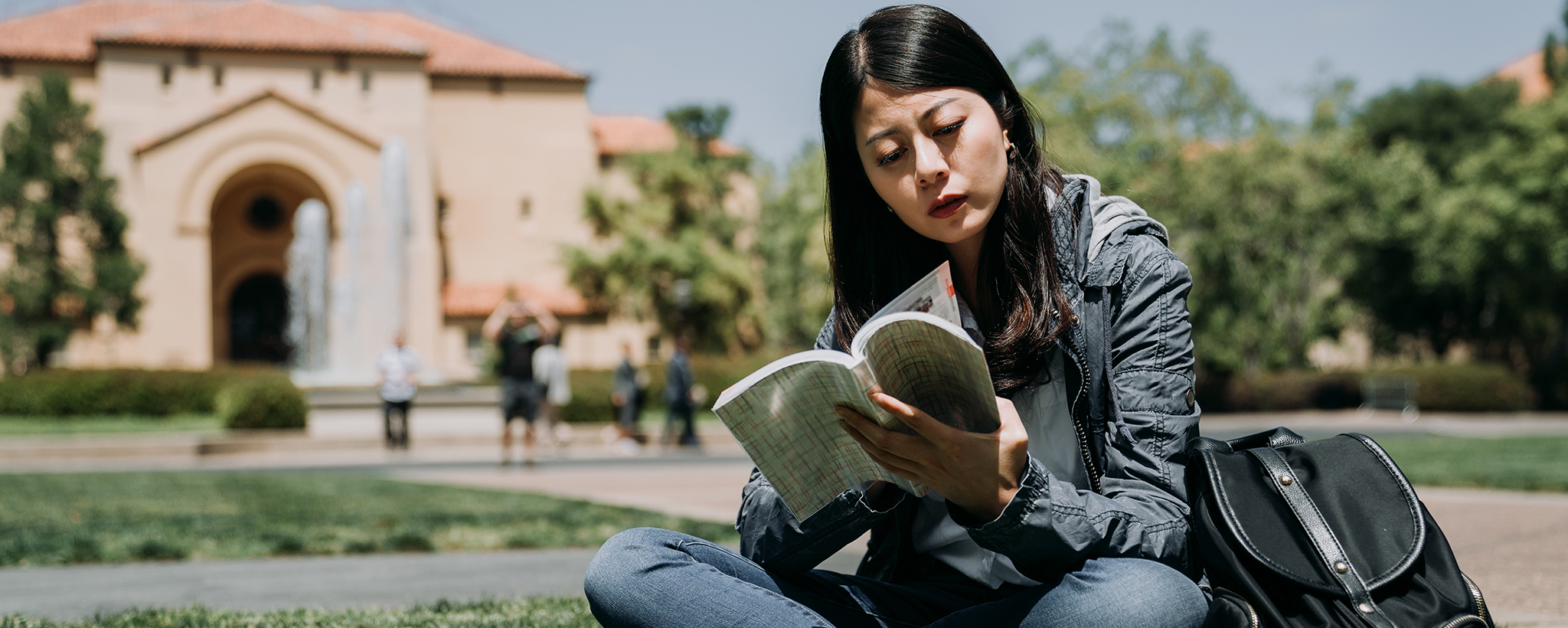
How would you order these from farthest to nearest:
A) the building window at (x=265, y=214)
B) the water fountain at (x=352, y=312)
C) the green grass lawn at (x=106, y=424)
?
the building window at (x=265, y=214)
the water fountain at (x=352, y=312)
the green grass lawn at (x=106, y=424)

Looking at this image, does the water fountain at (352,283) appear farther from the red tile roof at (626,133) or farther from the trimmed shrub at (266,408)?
the red tile roof at (626,133)

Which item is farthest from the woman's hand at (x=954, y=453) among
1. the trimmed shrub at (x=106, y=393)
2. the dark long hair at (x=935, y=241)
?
the trimmed shrub at (x=106, y=393)

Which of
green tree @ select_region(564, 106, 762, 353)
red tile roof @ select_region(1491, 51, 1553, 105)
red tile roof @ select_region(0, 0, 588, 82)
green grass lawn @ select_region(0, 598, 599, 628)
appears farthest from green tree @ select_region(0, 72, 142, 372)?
red tile roof @ select_region(1491, 51, 1553, 105)

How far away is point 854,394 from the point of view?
1.41m

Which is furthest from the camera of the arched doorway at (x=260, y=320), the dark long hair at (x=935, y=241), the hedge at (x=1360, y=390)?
the arched doorway at (x=260, y=320)

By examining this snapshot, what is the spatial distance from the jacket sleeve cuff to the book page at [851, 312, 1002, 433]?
0.09m

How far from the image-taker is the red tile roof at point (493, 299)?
121 feet

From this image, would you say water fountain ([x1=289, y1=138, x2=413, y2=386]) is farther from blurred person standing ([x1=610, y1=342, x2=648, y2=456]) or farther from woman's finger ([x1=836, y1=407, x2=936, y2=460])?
woman's finger ([x1=836, y1=407, x2=936, y2=460])

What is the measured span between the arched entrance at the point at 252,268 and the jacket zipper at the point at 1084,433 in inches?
1494

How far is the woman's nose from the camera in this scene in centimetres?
179

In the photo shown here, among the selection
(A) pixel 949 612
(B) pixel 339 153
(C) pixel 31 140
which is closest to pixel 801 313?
(B) pixel 339 153

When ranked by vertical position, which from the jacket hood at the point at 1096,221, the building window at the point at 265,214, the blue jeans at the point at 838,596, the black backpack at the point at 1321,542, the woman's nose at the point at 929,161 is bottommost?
the blue jeans at the point at 838,596

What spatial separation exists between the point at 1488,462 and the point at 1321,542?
992cm

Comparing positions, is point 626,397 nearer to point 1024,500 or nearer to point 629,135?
point 1024,500
